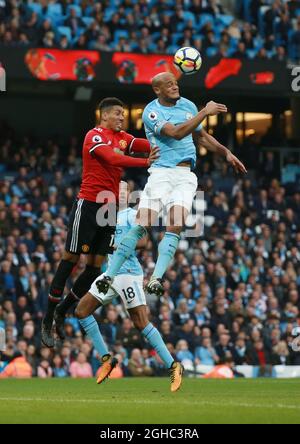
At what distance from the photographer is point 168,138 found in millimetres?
13258

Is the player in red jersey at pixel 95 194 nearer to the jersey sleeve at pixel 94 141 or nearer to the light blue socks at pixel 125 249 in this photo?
the jersey sleeve at pixel 94 141

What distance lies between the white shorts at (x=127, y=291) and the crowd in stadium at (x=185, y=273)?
7.88 meters

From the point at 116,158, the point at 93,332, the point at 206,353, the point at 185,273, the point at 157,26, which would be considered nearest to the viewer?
the point at 116,158

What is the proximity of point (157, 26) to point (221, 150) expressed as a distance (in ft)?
61.6

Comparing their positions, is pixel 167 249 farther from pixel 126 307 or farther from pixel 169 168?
pixel 126 307

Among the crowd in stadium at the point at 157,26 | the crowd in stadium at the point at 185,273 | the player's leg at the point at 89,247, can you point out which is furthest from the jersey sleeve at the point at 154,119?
the crowd in stadium at the point at 157,26

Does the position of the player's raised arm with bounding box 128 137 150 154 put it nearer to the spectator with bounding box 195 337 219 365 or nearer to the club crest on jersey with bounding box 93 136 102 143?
the club crest on jersey with bounding box 93 136 102 143

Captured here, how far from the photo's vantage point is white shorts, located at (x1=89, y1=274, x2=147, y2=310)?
13.9 metres

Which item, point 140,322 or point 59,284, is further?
point 59,284

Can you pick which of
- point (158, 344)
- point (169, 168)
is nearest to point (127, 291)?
point (158, 344)

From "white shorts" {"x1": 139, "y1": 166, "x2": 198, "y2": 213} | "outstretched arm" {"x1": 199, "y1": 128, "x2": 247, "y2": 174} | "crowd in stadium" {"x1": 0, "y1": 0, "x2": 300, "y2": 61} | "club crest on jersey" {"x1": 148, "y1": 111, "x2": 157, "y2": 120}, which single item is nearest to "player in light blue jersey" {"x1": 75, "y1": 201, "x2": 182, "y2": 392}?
"white shorts" {"x1": 139, "y1": 166, "x2": 198, "y2": 213}

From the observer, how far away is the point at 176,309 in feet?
82.0
